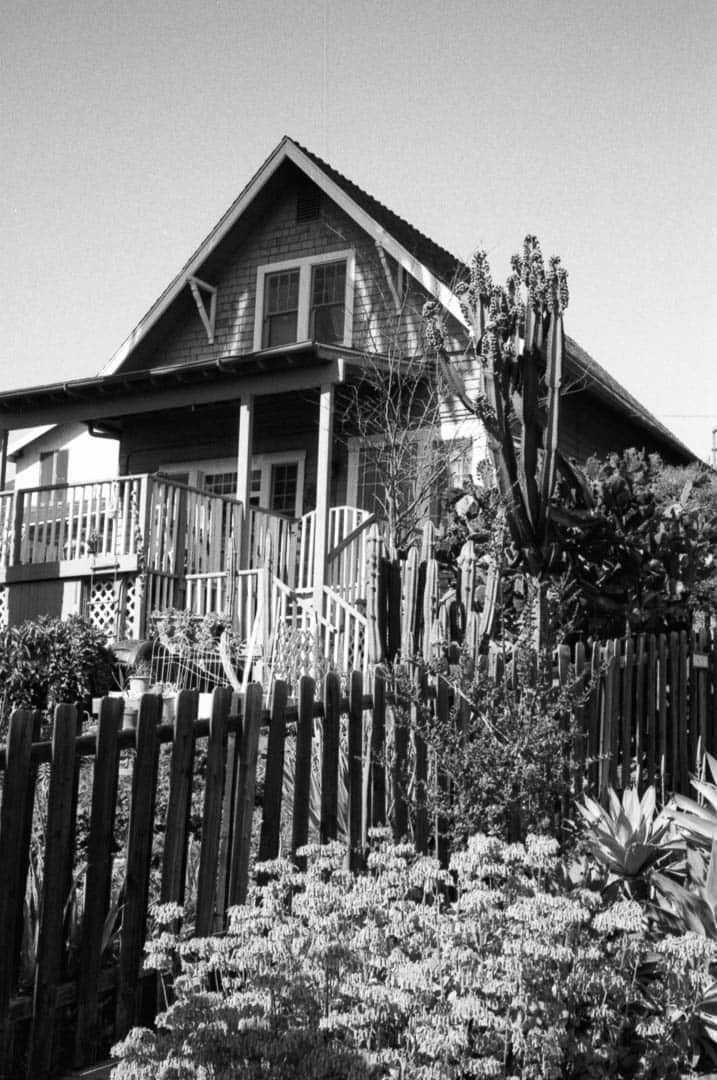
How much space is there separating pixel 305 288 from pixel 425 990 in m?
18.4

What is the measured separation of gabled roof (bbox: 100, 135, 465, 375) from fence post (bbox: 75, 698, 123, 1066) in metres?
15.0

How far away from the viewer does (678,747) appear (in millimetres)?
8930

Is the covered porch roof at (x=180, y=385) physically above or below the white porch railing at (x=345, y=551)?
above

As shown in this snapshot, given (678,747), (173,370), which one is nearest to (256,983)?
(678,747)

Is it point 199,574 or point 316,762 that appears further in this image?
point 199,574

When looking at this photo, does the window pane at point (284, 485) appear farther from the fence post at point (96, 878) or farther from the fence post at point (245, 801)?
the fence post at point (96, 878)

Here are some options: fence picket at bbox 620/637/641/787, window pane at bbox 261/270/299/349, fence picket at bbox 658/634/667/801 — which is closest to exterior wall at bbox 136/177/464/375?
window pane at bbox 261/270/299/349

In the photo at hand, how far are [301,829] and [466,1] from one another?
7.62m

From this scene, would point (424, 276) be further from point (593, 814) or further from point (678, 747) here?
point (593, 814)

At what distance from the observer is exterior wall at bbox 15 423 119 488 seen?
2808 cm

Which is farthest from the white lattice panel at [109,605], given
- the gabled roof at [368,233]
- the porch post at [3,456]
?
the porch post at [3,456]

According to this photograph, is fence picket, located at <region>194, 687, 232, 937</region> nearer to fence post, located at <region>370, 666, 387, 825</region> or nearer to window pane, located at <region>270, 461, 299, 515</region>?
fence post, located at <region>370, 666, 387, 825</region>

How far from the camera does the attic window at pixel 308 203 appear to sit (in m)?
21.5

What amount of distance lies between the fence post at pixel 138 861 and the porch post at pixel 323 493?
31.7 ft
